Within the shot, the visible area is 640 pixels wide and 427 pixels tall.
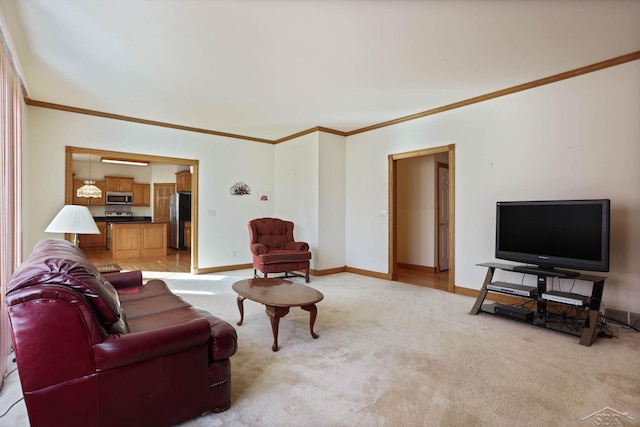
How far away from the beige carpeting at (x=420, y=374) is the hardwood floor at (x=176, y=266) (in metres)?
1.74

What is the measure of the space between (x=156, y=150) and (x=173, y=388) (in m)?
4.86

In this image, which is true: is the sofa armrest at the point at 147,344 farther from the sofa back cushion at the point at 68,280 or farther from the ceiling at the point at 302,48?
the ceiling at the point at 302,48

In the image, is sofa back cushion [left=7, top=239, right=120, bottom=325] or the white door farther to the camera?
the white door

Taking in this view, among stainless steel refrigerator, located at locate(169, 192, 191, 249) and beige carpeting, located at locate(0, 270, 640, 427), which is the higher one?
stainless steel refrigerator, located at locate(169, 192, 191, 249)

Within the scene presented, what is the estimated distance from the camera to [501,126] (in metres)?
4.22

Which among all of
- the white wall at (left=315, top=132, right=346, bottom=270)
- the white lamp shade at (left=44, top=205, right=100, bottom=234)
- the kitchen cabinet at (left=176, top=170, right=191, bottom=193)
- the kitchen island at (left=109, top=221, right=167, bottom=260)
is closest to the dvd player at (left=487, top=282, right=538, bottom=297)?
the white wall at (left=315, top=132, right=346, bottom=270)

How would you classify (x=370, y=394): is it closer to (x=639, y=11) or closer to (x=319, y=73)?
(x=319, y=73)

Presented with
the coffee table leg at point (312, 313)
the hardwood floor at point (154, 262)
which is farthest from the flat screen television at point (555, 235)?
the hardwood floor at point (154, 262)

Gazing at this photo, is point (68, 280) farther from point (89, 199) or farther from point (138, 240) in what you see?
point (89, 199)

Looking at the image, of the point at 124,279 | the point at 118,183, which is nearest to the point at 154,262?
the point at 118,183

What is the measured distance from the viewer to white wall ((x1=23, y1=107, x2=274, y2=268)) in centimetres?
460

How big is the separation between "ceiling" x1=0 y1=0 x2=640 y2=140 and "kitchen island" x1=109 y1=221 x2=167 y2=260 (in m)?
4.06

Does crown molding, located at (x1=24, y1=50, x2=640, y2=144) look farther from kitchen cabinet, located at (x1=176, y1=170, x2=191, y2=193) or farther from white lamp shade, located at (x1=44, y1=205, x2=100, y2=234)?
kitchen cabinet, located at (x1=176, y1=170, x2=191, y2=193)

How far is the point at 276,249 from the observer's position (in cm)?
572
